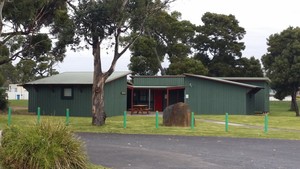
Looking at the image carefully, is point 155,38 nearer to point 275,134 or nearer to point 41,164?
point 275,134

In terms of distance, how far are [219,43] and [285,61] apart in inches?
703

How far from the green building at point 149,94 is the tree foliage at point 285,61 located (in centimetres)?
392

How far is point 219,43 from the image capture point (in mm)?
67812

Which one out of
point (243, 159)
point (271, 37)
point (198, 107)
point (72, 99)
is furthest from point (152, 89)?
point (243, 159)

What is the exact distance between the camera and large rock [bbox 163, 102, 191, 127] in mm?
25734

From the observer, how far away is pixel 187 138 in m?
20.3

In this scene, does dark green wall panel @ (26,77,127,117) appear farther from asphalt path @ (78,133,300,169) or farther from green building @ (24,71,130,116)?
asphalt path @ (78,133,300,169)

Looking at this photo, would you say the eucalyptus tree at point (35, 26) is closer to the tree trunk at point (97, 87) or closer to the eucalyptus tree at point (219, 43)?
the tree trunk at point (97, 87)

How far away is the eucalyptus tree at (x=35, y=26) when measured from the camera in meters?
26.3

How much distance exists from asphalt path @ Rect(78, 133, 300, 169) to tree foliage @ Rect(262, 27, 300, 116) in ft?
106

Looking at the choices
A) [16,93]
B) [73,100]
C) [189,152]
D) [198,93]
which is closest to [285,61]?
[198,93]

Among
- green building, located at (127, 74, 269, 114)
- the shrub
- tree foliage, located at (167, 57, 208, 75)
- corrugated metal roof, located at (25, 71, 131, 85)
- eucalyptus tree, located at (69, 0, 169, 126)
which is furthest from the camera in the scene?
tree foliage, located at (167, 57, 208, 75)

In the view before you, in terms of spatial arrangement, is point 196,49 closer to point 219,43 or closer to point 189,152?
point 219,43

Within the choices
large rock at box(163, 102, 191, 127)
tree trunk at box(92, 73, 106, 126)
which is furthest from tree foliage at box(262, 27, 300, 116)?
tree trunk at box(92, 73, 106, 126)
